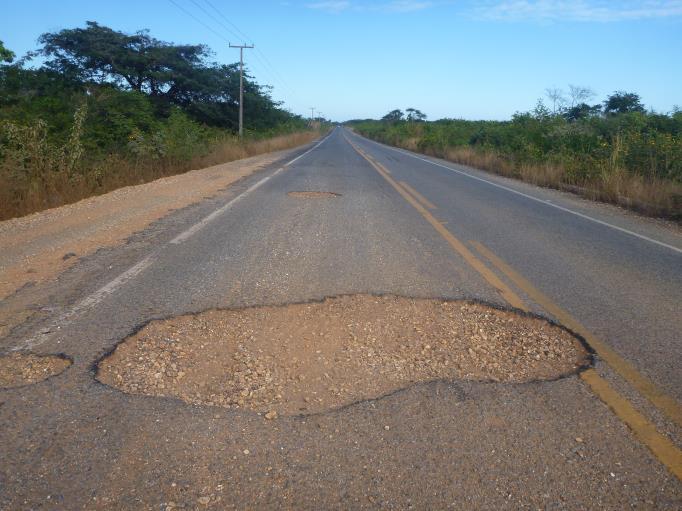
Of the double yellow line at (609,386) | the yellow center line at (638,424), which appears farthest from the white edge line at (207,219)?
the yellow center line at (638,424)

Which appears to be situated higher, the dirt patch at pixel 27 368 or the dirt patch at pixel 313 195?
the dirt patch at pixel 313 195

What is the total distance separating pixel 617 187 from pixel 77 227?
1113cm

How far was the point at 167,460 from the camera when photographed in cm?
257

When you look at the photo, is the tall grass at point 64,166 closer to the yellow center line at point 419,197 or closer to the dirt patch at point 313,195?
the dirt patch at point 313,195

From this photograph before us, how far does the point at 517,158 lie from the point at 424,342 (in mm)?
18734

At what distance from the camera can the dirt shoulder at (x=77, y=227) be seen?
5.75 m

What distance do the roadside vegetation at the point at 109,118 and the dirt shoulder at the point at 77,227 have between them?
831mm

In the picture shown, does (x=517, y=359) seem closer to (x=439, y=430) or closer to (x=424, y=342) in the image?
(x=424, y=342)

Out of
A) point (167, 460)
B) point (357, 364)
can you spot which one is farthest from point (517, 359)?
point (167, 460)

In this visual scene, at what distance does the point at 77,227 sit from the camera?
783 cm

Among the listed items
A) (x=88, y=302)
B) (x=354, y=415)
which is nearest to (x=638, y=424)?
(x=354, y=415)

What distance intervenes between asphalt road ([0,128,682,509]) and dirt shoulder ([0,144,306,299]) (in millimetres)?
418

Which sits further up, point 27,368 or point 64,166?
point 64,166

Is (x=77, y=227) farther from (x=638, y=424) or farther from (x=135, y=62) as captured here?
(x=135, y=62)
